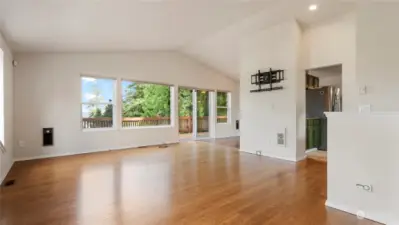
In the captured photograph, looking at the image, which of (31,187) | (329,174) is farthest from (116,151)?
(329,174)

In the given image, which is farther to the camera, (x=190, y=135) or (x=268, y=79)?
(x=190, y=135)

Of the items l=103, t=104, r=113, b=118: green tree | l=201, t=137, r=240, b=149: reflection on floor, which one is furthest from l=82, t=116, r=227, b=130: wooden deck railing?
l=201, t=137, r=240, b=149: reflection on floor

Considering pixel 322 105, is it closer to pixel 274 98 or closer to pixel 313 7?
pixel 274 98

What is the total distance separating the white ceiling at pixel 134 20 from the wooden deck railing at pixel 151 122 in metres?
1.85

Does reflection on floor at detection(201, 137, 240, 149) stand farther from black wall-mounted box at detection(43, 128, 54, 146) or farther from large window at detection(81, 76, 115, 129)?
black wall-mounted box at detection(43, 128, 54, 146)

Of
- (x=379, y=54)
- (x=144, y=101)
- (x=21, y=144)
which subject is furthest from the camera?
(x=144, y=101)

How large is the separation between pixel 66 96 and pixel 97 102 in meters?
0.78

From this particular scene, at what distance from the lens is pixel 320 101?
21.1ft

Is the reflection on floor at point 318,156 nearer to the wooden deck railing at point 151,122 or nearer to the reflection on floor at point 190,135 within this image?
the wooden deck railing at point 151,122

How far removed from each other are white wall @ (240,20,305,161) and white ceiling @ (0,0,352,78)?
37cm


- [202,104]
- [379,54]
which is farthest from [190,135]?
[379,54]

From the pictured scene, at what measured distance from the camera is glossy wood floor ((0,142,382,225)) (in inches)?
87.7

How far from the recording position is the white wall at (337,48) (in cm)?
490

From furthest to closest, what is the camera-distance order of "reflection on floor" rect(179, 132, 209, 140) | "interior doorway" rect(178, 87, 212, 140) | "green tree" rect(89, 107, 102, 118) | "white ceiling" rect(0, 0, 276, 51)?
1. "reflection on floor" rect(179, 132, 209, 140)
2. "interior doorway" rect(178, 87, 212, 140)
3. "green tree" rect(89, 107, 102, 118)
4. "white ceiling" rect(0, 0, 276, 51)
